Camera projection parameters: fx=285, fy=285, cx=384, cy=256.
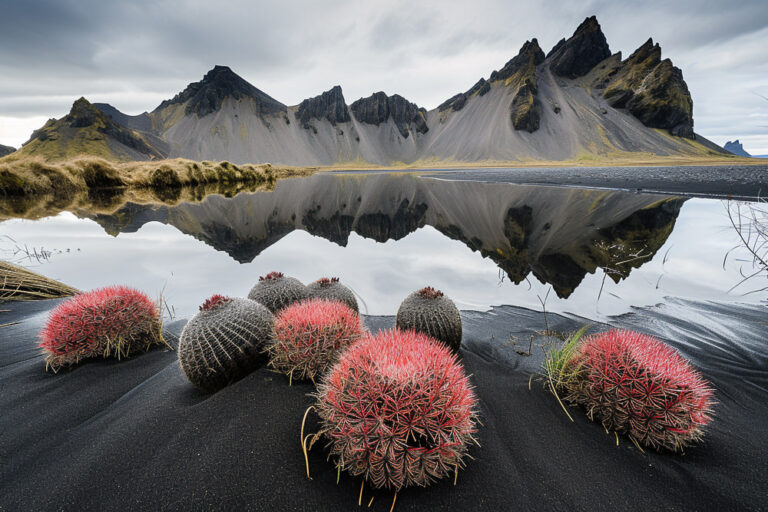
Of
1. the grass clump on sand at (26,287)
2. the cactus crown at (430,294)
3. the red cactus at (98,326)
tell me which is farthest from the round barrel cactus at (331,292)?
the grass clump on sand at (26,287)

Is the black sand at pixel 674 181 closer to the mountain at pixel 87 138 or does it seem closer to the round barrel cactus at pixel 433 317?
the round barrel cactus at pixel 433 317

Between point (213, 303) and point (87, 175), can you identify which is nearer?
point (213, 303)

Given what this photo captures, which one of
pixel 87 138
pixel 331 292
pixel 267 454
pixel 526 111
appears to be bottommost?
pixel 267 454

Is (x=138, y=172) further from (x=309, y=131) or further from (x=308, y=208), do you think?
(x=309, y=131)

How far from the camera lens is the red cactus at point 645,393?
244cm

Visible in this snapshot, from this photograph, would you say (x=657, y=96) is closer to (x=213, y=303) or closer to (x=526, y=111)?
(x=526, y=111)

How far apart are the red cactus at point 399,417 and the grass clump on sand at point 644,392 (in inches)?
64.5

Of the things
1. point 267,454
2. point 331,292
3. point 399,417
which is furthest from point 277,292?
point 399,417

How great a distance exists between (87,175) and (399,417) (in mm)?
35209

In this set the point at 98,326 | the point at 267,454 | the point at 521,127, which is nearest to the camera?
the point at 267,454

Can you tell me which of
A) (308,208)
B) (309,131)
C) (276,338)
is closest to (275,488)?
(276,338)

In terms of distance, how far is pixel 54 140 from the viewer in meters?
132

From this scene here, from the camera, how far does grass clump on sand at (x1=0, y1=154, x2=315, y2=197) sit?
19.4 meters

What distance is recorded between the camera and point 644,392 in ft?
8.25
